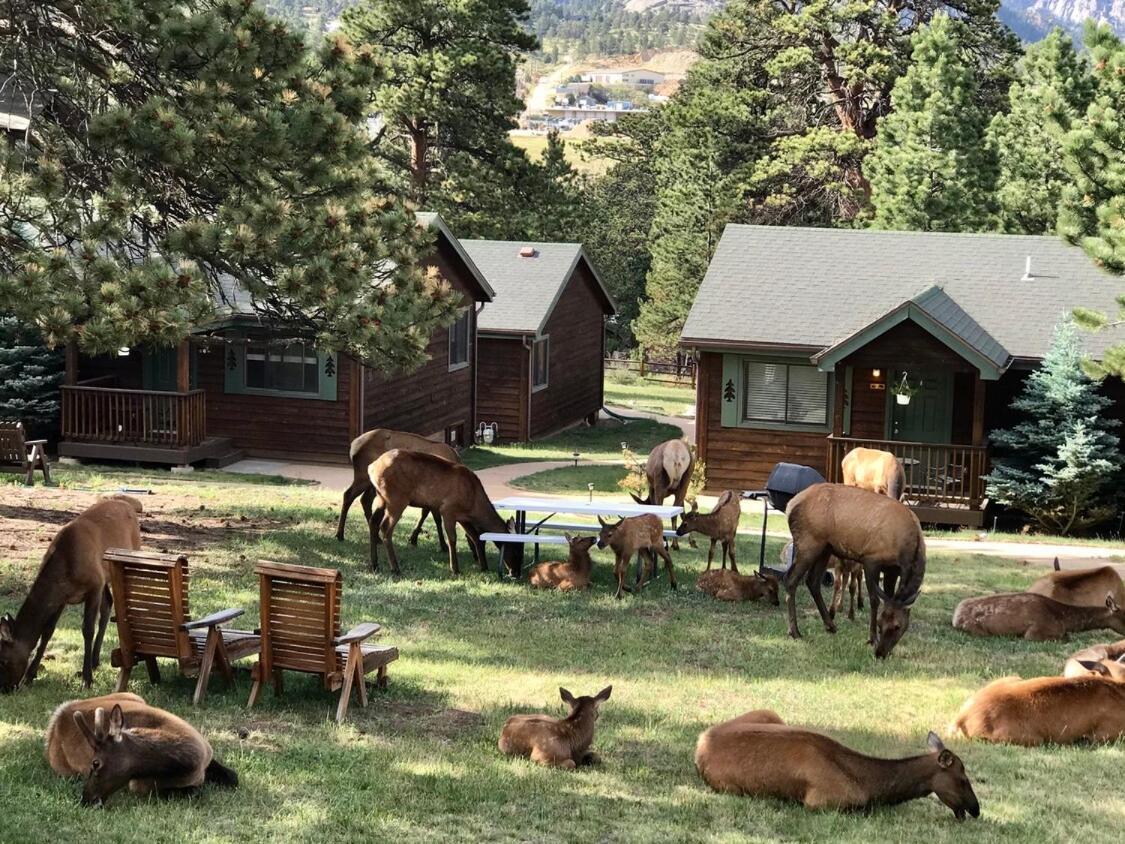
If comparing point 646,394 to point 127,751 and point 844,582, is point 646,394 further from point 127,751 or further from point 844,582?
point 127,751

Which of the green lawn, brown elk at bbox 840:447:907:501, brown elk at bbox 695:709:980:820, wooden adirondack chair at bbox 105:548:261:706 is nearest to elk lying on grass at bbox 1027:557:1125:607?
the green lawn

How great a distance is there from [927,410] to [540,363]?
11412mm

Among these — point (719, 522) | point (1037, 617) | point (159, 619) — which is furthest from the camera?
point (719, 522)

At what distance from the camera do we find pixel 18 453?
21.8 m

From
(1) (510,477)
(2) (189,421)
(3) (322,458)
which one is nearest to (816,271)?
(1) (510,477)

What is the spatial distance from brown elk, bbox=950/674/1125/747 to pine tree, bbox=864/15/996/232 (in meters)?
31.9

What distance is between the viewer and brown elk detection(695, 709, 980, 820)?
8109 mm

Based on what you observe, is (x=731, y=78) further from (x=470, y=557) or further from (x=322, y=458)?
(x=470, y=557)

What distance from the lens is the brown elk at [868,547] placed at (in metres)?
12.6

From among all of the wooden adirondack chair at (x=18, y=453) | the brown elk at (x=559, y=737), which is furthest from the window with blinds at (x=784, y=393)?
the brown elk at (x=559, y=737)

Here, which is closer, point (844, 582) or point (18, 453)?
point (844, 582)

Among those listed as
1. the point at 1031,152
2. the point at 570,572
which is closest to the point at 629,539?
the point at 570,572

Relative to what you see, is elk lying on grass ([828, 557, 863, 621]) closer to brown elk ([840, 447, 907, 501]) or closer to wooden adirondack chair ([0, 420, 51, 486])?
brown elk ([840, 447, 907, 501])

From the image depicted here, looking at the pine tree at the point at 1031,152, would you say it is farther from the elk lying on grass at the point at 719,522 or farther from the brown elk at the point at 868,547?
the brown elk at the point at 868,547
